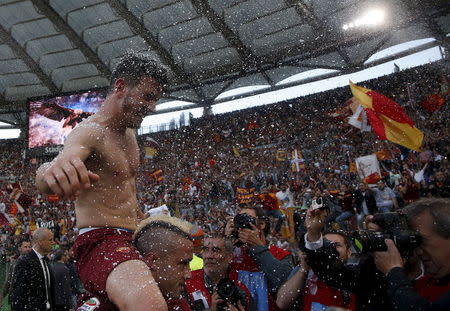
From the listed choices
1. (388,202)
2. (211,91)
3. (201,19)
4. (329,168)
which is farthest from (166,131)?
(388,202)

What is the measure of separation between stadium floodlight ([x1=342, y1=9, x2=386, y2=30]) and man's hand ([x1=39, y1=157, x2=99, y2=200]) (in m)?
15.8

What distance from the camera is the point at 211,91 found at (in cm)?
2119

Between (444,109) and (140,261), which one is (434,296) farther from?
(444,109)

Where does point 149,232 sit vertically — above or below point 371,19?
below

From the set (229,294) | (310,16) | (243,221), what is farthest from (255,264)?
(310,16)

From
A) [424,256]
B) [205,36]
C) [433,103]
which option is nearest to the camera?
[424,256]

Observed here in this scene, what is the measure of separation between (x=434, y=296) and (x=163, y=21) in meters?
15.5

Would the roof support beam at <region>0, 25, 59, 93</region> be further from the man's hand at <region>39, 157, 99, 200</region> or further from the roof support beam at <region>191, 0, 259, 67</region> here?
the man's hand at <region>39, 157, 99, 200</region>

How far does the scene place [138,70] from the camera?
209cm

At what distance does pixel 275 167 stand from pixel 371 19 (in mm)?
6849

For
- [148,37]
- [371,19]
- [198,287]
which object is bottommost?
[198,287]

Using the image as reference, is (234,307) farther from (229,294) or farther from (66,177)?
(66,177)

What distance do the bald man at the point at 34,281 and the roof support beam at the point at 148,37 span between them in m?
13.2

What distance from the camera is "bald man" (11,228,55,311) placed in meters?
3.20
